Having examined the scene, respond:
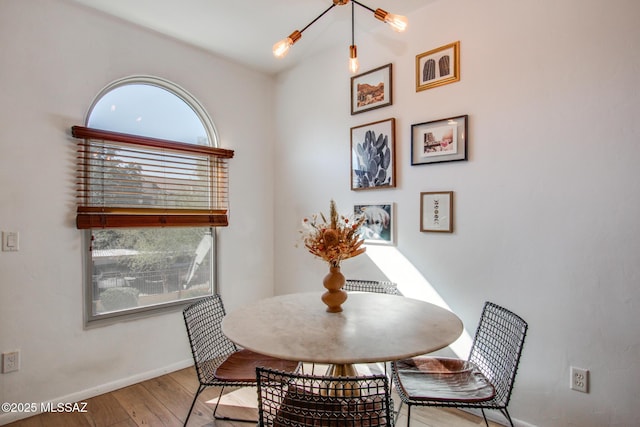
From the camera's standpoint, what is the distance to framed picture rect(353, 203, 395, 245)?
266 cm

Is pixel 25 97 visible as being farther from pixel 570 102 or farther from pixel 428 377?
pixel 570 102

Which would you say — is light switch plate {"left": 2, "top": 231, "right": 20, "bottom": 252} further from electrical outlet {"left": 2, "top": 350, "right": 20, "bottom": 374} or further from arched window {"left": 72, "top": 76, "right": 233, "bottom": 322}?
electrical outlet {"left": 2, "top": 350, "right": 20, "bottom": 374}

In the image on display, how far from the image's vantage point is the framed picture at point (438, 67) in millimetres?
2307

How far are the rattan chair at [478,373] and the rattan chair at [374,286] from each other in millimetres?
593

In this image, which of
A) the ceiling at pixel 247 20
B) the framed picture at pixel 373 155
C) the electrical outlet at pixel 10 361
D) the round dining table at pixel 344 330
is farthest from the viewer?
the framed picture at pixel 373 155

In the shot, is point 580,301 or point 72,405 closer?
point 580,301

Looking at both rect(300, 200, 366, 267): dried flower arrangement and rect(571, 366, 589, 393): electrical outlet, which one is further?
rect(571, 366, 589, 393): electrical outlet

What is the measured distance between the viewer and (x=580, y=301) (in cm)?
186

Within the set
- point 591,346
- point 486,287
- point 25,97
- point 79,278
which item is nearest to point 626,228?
point 591,346

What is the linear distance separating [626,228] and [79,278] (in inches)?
129

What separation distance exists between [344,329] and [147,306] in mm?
1937

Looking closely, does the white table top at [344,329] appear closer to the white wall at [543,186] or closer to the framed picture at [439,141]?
the white wall at [543,186]

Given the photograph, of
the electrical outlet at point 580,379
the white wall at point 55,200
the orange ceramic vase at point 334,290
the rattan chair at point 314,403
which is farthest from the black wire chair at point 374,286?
the white wall at point 55,200

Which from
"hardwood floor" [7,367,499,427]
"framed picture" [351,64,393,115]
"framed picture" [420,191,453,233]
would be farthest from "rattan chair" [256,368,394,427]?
A: "framed picture" [351,64,393,115]
